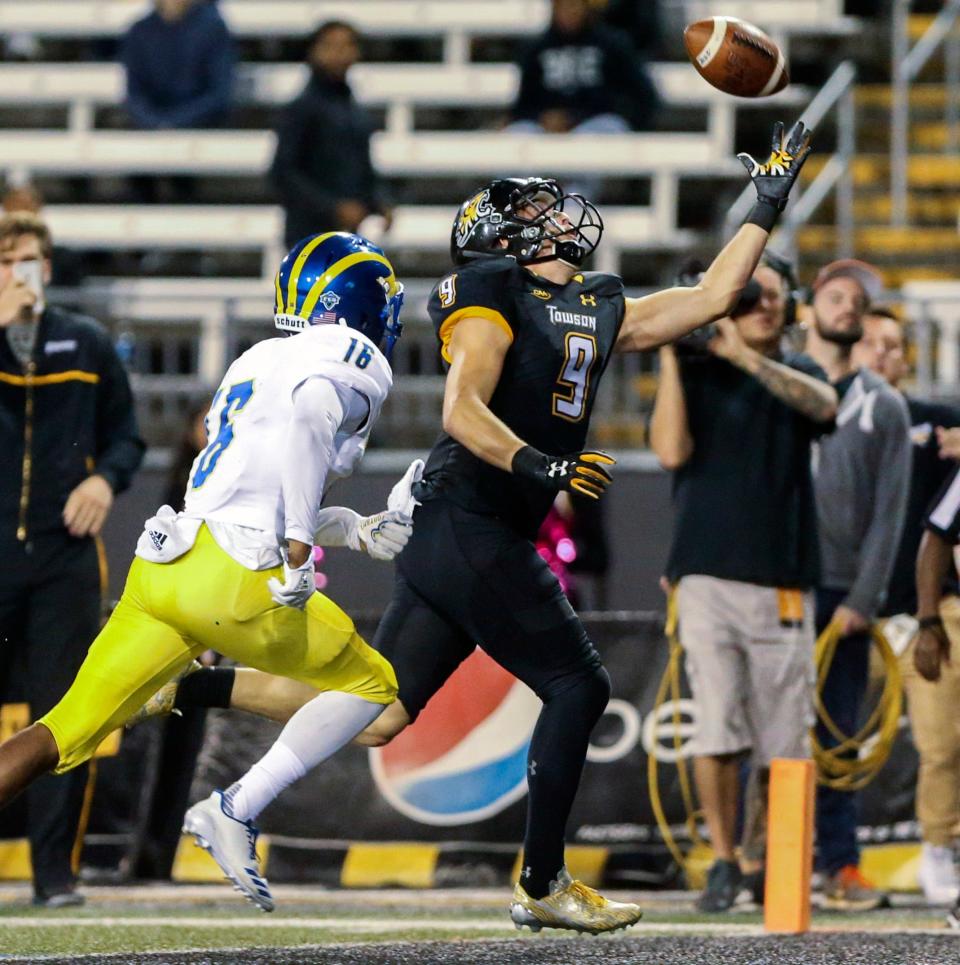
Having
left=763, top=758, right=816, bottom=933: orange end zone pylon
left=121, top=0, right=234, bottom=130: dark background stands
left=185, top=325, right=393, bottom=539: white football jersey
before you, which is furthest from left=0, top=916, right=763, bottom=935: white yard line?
left=121, top=0, right=234, bottom=130: dark background stands

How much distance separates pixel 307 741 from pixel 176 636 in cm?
43

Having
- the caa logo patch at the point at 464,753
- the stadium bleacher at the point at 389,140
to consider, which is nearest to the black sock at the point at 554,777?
the caa logo patch at the point at 464,753

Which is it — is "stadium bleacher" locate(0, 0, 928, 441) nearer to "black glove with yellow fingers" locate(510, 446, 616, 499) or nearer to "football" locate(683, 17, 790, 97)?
"football" locate(683, 17, 790, 97)

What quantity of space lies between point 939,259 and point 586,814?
555cm

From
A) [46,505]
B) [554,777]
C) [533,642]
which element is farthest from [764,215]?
[46,505]

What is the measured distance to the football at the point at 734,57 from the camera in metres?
5.22

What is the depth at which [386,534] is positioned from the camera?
4.78 metres

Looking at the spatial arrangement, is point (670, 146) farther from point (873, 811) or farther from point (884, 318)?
point (873, 811)

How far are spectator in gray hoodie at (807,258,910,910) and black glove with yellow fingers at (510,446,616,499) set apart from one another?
2.48m

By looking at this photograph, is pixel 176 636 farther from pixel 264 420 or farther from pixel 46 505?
pixel 46 505

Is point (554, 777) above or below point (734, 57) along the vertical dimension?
below

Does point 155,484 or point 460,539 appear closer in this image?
point 460,539

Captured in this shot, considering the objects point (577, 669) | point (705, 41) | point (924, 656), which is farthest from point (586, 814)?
point (705, 41)

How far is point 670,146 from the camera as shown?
476 inches
